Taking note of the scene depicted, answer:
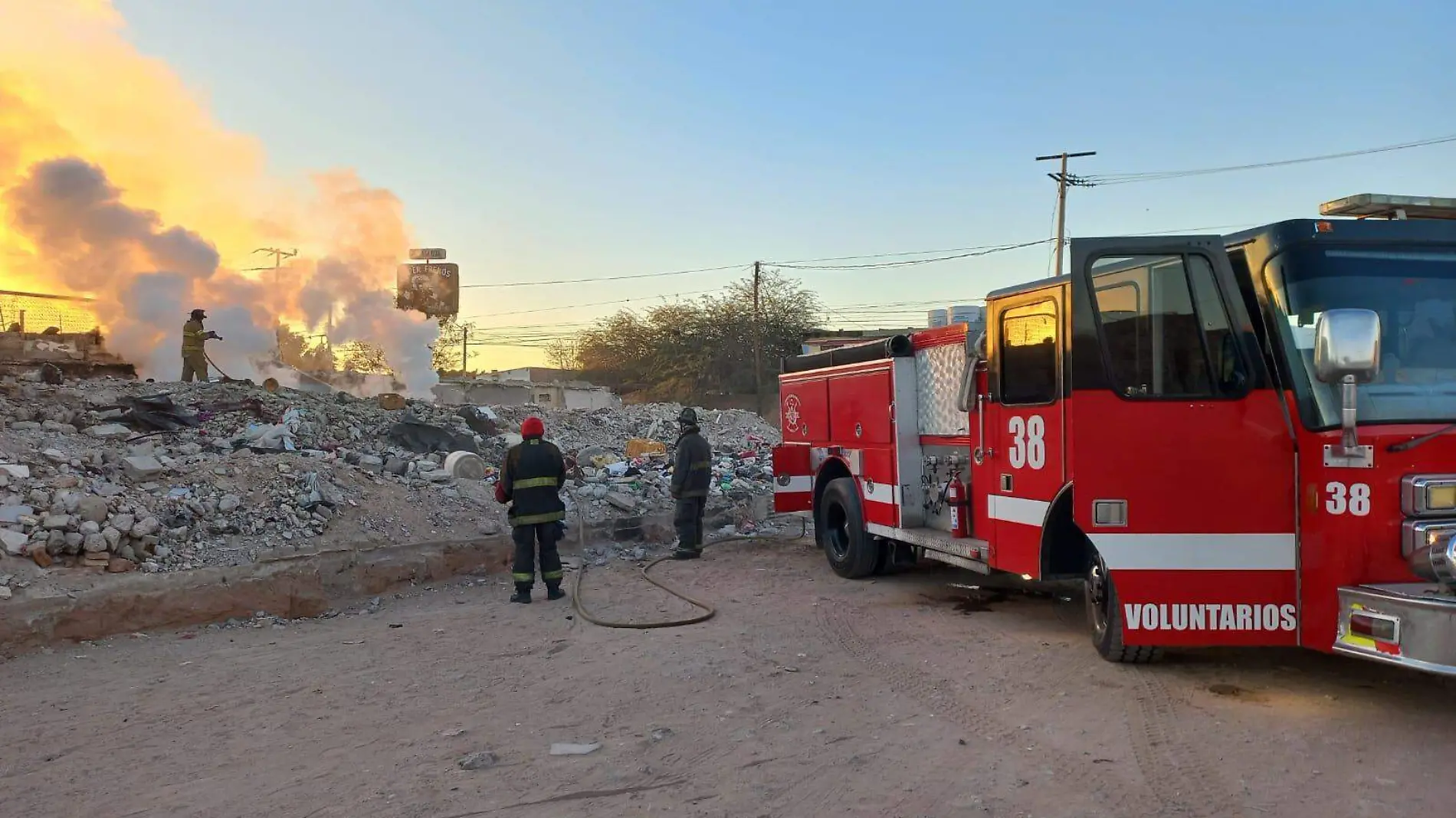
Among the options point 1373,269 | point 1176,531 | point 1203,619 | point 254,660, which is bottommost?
point 254,660

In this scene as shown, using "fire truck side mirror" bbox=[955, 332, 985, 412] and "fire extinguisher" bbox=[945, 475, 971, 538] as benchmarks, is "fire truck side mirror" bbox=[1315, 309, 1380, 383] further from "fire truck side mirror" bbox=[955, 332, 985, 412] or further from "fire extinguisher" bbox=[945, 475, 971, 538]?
"fire extinguisher" bbox=[945, 475, 971, 538]

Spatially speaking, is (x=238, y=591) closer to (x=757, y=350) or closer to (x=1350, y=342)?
(x=1350, y=342)

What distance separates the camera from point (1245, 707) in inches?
210

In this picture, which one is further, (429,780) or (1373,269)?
(1373,269)

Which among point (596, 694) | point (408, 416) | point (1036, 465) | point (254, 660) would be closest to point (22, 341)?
point (408, 416)

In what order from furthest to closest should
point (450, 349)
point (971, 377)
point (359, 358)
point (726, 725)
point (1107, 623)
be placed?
point (450, 349), point (359, 358), point (971, 377), point (1107, 623), point (726, 725)

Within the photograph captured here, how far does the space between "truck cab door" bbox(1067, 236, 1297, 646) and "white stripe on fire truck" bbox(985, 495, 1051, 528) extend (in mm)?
696

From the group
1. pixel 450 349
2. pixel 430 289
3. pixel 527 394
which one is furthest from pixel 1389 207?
pixel 450 349

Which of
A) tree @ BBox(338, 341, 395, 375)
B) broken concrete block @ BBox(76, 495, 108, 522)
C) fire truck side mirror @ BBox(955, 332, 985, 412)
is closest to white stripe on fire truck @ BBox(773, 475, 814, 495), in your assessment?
fire truck side mirror @ BBox(955, 332, 985, 412)

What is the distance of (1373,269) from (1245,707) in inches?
92.6

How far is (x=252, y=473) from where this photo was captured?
11.1 metres

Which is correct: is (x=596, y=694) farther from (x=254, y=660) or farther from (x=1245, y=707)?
(x=1245, y=707)

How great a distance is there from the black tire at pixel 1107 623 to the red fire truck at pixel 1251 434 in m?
0.02

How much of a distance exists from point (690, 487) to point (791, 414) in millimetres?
1409
